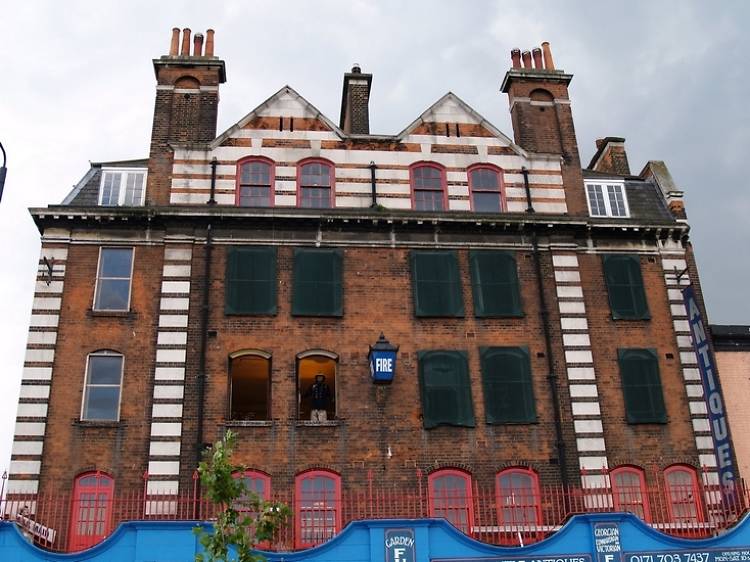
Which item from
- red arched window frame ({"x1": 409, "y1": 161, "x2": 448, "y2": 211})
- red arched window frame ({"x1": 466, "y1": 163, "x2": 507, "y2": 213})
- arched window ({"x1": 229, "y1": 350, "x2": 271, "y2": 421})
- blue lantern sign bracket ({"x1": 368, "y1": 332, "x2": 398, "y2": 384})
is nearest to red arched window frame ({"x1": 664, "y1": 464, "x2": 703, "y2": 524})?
blue lantern sign bracket ({"x1": 368, "y1": 332, "x2": 398, "y2": 384})

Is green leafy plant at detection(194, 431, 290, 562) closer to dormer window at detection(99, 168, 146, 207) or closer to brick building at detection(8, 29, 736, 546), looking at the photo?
brick building at detection(8, 29, 736, 546)

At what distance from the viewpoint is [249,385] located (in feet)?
76.3

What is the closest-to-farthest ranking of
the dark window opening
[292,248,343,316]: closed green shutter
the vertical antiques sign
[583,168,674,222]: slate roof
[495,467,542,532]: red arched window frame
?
[495,467,542,532]: red arched window frame < the vertical antiques sign < the dark window opening < [292,248,343,316]: closed green shutter < [583,168,674,222]: slate roof

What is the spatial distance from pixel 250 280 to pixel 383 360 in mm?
4496

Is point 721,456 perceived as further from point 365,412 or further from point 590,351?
point 365,412

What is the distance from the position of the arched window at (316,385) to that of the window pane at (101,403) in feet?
15.8

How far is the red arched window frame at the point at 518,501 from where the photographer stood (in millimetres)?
20266

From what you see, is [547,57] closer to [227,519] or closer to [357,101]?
[357,101]

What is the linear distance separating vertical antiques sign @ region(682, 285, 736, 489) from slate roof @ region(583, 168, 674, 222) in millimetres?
3410

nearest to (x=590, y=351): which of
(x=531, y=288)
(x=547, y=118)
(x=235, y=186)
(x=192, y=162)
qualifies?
(x=531, y=288)

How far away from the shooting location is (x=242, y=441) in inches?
822

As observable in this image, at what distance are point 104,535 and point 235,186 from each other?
1038 cm

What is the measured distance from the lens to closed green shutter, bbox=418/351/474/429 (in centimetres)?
2156

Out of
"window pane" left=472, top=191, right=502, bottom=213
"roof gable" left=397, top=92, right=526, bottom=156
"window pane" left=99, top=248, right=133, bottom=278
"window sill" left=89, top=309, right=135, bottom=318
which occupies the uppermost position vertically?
"roof gable" left=397, top=92, right=526, bottom=156
